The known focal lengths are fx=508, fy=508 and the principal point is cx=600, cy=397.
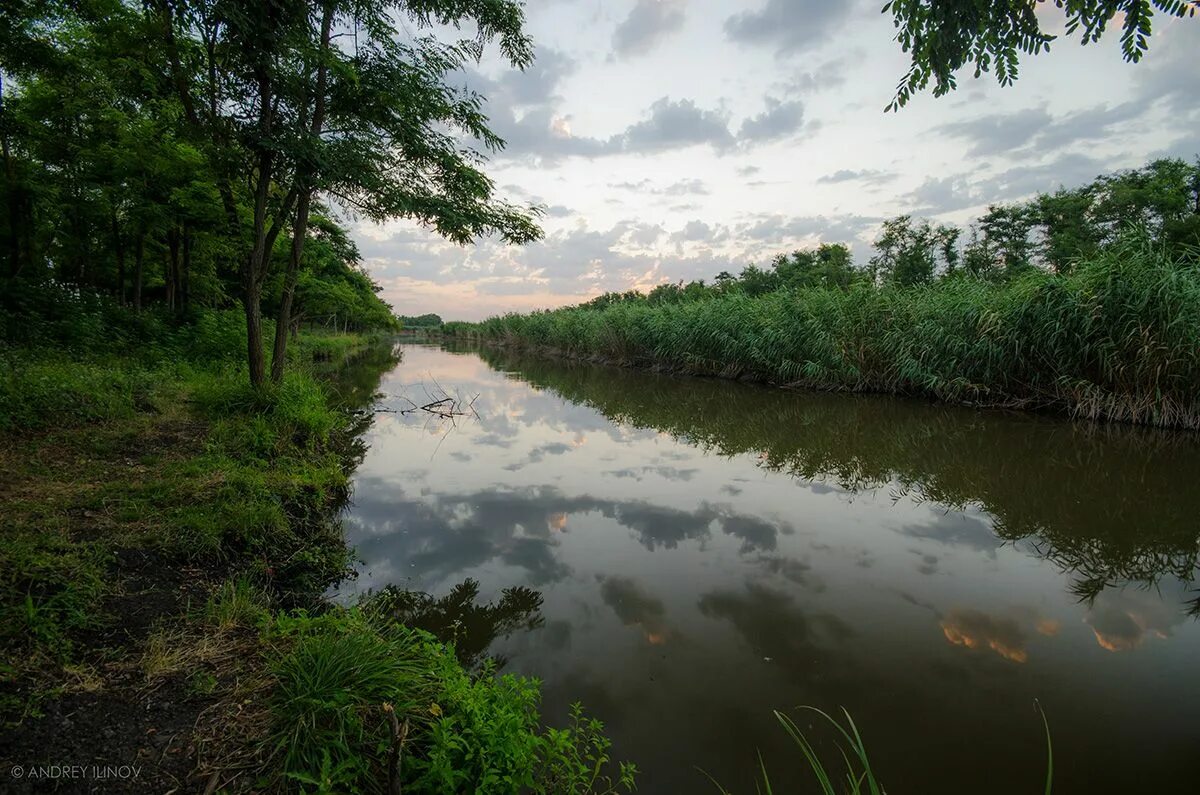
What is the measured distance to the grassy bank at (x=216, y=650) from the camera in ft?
4.95

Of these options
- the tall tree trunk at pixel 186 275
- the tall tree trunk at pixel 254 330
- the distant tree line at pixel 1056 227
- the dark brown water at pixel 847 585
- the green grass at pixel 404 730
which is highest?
the distant tree line at pixel 1056 227

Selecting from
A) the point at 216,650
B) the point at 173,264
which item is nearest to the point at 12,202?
the point at 173,264

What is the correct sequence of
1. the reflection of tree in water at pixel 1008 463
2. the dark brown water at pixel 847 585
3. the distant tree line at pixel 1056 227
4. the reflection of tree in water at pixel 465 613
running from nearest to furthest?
the dark brown water at pixel 847 585 < the reflection of tree in water at pixel 465 613 < the reflection of tree in water at pixel 1008 463 < the distant tree line at pixel 1056 227

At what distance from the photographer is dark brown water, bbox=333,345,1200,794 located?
6.65ft

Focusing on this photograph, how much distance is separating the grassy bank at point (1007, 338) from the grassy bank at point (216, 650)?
9912mm

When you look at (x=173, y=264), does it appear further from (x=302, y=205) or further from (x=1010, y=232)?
(x=1010, y=232)

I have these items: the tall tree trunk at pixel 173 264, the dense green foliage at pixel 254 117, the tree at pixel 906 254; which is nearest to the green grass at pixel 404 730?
the dense green foliage at pixel 254 117

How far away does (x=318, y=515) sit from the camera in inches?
165

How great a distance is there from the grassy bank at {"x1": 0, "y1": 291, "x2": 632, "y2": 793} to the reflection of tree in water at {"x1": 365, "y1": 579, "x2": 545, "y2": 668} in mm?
157

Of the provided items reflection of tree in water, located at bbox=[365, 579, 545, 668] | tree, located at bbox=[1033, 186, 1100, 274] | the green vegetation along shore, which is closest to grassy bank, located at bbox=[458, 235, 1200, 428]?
the green vegetation along shore

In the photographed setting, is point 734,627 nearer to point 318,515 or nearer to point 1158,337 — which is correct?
point 318,515

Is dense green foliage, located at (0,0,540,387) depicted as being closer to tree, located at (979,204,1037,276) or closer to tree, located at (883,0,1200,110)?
tree, located at (883,0,1200,110)

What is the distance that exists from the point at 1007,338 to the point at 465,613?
1018 cm

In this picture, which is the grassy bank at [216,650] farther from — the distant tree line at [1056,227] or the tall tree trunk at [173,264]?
the distant tree line at [1056,227]
